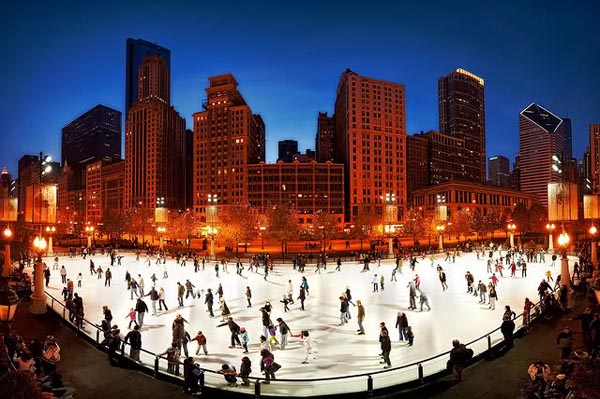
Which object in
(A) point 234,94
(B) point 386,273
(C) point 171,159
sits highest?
(A) point 234,94

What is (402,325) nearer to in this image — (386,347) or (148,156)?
(386,347)

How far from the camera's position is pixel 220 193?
12206 cm

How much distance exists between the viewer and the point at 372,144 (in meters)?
122

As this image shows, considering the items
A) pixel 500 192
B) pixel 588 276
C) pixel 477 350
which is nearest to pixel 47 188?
pixel 477 350

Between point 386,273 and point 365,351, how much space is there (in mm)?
21487

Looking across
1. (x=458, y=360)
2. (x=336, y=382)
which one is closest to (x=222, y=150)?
(x=336, y=382)

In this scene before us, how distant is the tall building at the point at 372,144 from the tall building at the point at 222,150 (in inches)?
1385

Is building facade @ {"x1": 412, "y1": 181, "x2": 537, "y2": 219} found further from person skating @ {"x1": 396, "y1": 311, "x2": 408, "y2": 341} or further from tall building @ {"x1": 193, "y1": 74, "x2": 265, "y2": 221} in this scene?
person skating @ {"x1": 396, "y1": 311, "x2": 408, "y2": 341}

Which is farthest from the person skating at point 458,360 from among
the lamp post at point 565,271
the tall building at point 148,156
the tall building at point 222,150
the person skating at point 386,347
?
the tall building at point 148,156

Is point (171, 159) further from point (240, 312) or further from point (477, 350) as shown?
point (477, 350)

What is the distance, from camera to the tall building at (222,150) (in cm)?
12131

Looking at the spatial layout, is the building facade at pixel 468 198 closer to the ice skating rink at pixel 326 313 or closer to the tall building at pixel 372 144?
the tall building at pixel 372 144

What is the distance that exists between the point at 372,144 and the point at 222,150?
2026 inches

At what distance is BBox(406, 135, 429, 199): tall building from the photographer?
169 meters
